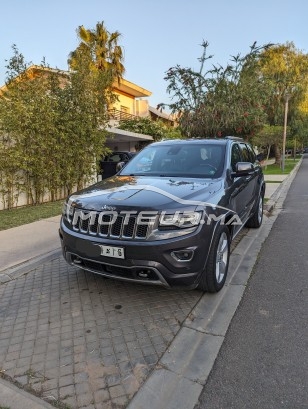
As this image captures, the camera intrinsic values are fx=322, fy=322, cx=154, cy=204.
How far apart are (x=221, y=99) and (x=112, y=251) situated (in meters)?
8.87

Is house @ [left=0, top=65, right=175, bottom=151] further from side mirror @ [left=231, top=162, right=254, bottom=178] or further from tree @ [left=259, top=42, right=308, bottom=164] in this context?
side mirror @ [left=231, top=162, right=254, bottom=178]

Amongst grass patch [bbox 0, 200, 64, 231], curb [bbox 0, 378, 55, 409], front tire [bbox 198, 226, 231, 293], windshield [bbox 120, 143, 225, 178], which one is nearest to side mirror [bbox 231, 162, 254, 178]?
windshield [bbox 120, 143, 225, 178]

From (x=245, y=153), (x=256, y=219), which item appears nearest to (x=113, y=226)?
(x=245, y=153)

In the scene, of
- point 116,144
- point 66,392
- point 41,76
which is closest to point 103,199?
point 66,392

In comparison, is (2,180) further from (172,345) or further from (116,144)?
(116,144)

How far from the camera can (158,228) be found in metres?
3.04

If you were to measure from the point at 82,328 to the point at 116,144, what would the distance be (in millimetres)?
18990

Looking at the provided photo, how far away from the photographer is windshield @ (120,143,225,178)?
432cm

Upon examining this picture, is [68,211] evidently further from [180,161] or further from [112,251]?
[180,161]

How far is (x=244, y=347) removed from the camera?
2.78m

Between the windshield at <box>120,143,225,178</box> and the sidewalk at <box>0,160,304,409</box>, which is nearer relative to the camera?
the sidewalk at <box>0,160,304,409</box>

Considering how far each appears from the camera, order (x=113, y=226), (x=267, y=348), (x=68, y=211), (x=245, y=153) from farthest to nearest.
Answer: (x=245, y=153), (x=68, y=211), (x=113, y=226), (x=267, y=348)

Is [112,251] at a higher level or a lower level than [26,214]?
higher

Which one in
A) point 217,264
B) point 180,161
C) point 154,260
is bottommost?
point 217,264
